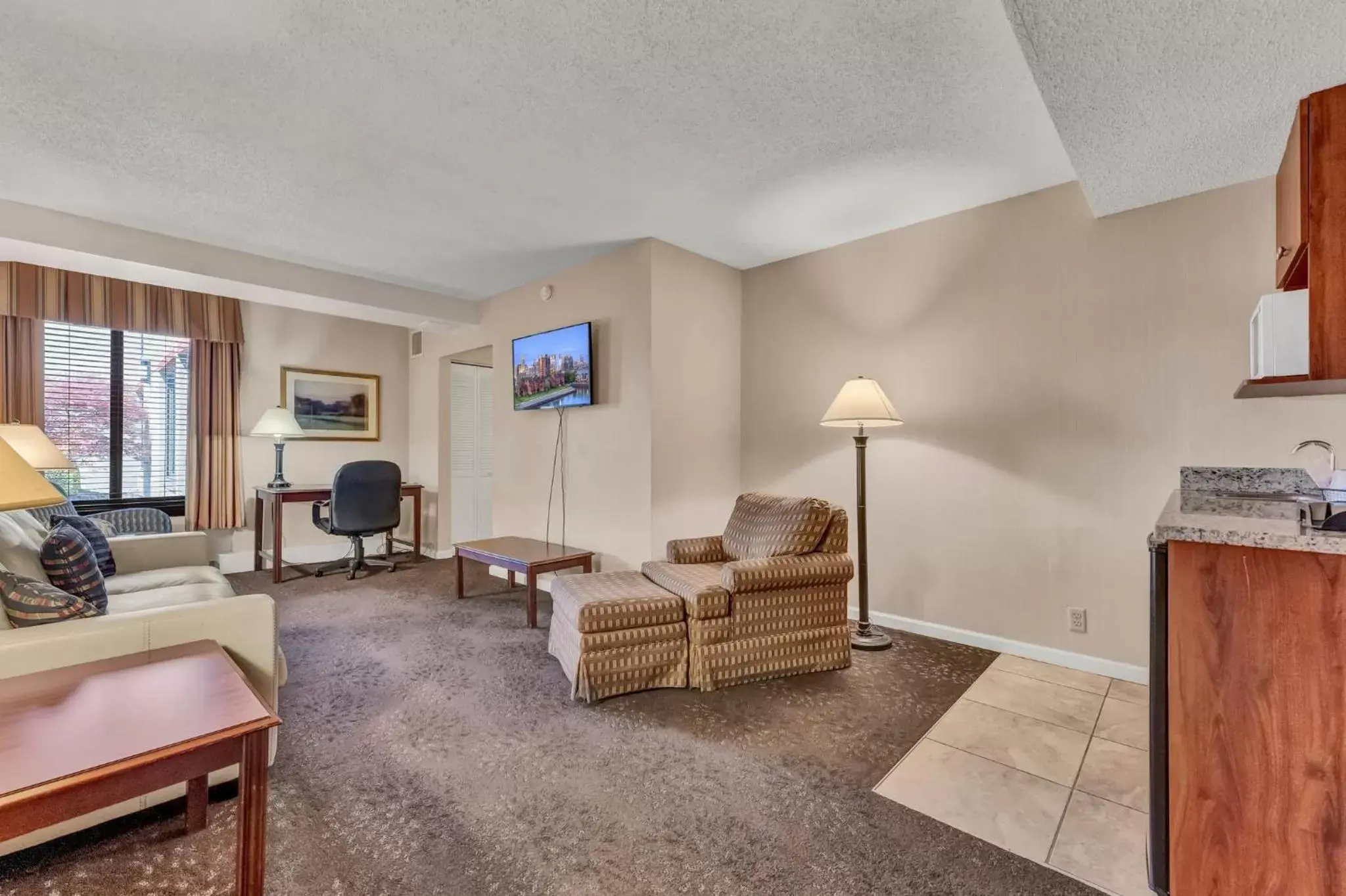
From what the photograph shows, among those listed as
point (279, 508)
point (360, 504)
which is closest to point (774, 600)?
point (360, 504)

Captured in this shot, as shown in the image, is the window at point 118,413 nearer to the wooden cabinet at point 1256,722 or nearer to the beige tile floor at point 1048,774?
the beige tile floor at point 1048,774

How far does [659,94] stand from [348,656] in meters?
2.98

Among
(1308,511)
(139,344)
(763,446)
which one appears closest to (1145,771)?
(1308,511)

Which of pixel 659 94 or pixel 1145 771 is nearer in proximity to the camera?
pixel 1145 771

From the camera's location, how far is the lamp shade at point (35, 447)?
8.04ft

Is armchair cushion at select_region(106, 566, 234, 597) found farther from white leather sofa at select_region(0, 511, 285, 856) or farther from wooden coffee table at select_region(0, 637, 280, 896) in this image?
wooden coffee table at select_region(0, 637, 280, 896)

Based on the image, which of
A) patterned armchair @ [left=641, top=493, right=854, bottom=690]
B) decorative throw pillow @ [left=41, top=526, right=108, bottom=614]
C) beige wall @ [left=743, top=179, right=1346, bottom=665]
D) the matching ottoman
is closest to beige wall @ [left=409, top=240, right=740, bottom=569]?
beige wall @ [left=743, top=179, right=1346, bottom=665]

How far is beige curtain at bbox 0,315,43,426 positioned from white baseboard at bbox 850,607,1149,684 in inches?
223

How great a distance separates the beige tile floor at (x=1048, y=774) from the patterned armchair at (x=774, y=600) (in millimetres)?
632

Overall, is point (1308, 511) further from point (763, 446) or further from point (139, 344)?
point (139, 344)

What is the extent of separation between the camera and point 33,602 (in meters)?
1.56

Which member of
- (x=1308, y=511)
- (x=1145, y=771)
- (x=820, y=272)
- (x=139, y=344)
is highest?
(x=820, y=272)

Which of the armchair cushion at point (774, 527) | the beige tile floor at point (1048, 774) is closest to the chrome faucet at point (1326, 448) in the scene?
the beige tile floor at point (1048, 774)

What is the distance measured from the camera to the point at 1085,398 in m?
2.73
